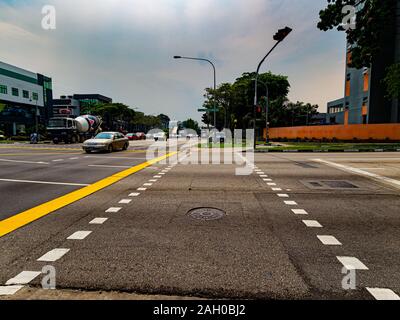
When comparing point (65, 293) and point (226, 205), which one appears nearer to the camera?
point (65, 293)

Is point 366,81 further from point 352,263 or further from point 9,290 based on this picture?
point 9,290

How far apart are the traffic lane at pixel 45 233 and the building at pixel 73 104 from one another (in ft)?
325

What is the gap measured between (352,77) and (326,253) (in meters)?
48.2

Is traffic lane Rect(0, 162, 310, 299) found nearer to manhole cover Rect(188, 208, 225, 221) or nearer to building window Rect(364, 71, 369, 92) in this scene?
manhole cover Rect(188, 208, 225, 221)

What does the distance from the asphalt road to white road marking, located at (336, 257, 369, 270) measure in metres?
0.03

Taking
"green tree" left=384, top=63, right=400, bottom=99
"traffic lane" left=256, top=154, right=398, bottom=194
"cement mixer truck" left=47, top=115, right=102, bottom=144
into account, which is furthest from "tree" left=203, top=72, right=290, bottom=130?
"traffic lane" left=256, top=154, right=398, bottom=194

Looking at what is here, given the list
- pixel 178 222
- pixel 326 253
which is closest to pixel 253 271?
pixel 326 253

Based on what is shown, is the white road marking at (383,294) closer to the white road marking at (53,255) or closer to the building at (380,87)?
the white road marking at (53,255)

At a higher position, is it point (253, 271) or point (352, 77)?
point (352, 77)

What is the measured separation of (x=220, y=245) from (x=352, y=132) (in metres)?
37.8

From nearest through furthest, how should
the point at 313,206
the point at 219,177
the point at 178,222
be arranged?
the point at 178,222
the point at 313,206
the point at 219,177

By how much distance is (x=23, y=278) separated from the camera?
3031 mm

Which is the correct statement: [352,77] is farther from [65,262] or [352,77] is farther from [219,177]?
[65,262]
